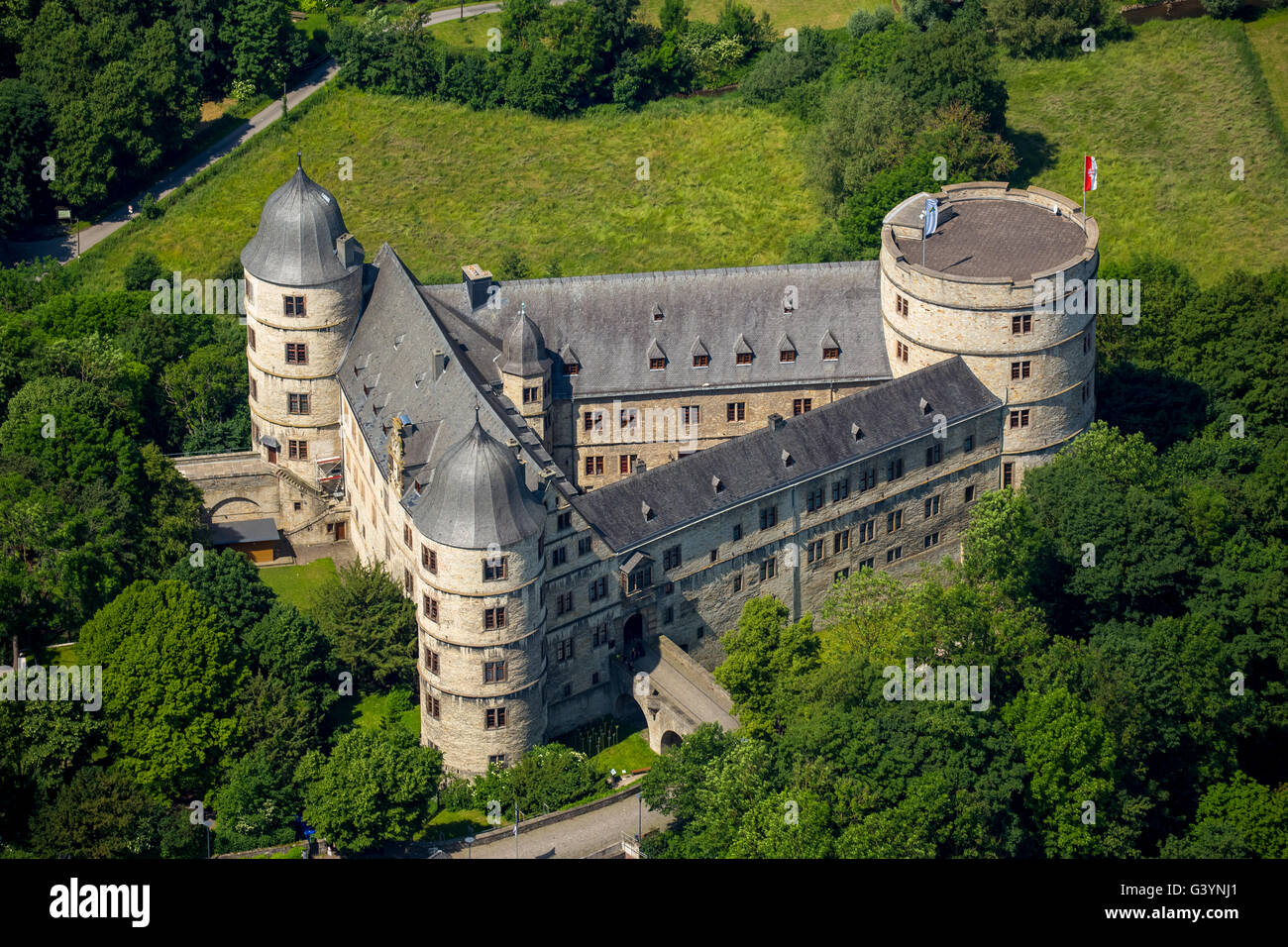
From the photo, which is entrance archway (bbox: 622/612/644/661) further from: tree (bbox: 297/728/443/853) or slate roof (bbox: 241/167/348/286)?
slate roof (bbox: 241/167/348/286)

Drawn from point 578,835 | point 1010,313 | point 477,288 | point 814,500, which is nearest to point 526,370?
point 477,288

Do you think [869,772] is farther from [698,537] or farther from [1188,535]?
[1188,535]

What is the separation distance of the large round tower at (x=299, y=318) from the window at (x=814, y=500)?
99.8ft

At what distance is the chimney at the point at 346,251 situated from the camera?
147 meters

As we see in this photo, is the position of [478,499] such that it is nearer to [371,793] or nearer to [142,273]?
[371,793]

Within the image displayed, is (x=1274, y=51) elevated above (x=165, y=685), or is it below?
above

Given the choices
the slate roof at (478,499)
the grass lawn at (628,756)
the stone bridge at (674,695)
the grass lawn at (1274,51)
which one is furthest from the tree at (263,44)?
the grass lawn at (628,756)

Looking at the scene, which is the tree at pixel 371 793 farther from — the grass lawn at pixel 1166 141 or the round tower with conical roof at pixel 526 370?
the grass lawn at pixel 1166 141

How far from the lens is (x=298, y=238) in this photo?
14612 centimetres

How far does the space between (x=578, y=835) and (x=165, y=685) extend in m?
22.8

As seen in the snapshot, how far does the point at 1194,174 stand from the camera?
184m

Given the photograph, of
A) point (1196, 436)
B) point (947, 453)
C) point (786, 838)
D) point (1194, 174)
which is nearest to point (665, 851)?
point (786, 838)

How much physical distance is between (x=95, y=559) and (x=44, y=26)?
226 ft

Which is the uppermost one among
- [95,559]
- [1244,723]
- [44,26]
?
[44,26]
